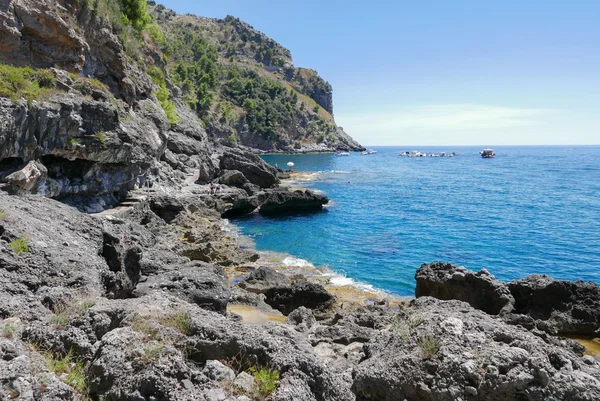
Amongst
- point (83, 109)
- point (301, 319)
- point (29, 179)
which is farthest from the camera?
point (83, 109)

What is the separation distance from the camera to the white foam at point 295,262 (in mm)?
28797

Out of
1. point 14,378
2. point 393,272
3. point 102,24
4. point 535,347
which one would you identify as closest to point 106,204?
point 102,24

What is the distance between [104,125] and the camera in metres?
26.2

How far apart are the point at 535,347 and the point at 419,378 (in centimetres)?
181

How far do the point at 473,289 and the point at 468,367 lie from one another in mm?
13374

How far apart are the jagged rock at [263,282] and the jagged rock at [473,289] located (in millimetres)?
7944

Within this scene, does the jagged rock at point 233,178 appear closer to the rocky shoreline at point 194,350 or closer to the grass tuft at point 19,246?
the rocky shoreline at point 194,350

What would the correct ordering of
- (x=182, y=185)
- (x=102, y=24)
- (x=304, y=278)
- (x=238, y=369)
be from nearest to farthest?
(x=238, y=369) → (x=304, y=278) → (x=102, y=24) → (x=182, y=185)

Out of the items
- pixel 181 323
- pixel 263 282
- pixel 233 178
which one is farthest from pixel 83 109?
pixel 233 178

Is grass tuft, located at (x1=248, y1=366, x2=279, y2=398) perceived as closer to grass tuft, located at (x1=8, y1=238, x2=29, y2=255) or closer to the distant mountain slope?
grass tuft, located at (x1=8, y1=238, x2=29, y2=255)

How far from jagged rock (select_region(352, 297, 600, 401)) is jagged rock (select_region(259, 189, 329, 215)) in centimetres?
4080

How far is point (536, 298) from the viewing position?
17.1 metres

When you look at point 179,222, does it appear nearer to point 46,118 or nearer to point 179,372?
point 46,118

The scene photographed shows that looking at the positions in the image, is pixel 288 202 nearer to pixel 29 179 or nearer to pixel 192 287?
pixel 29 179
